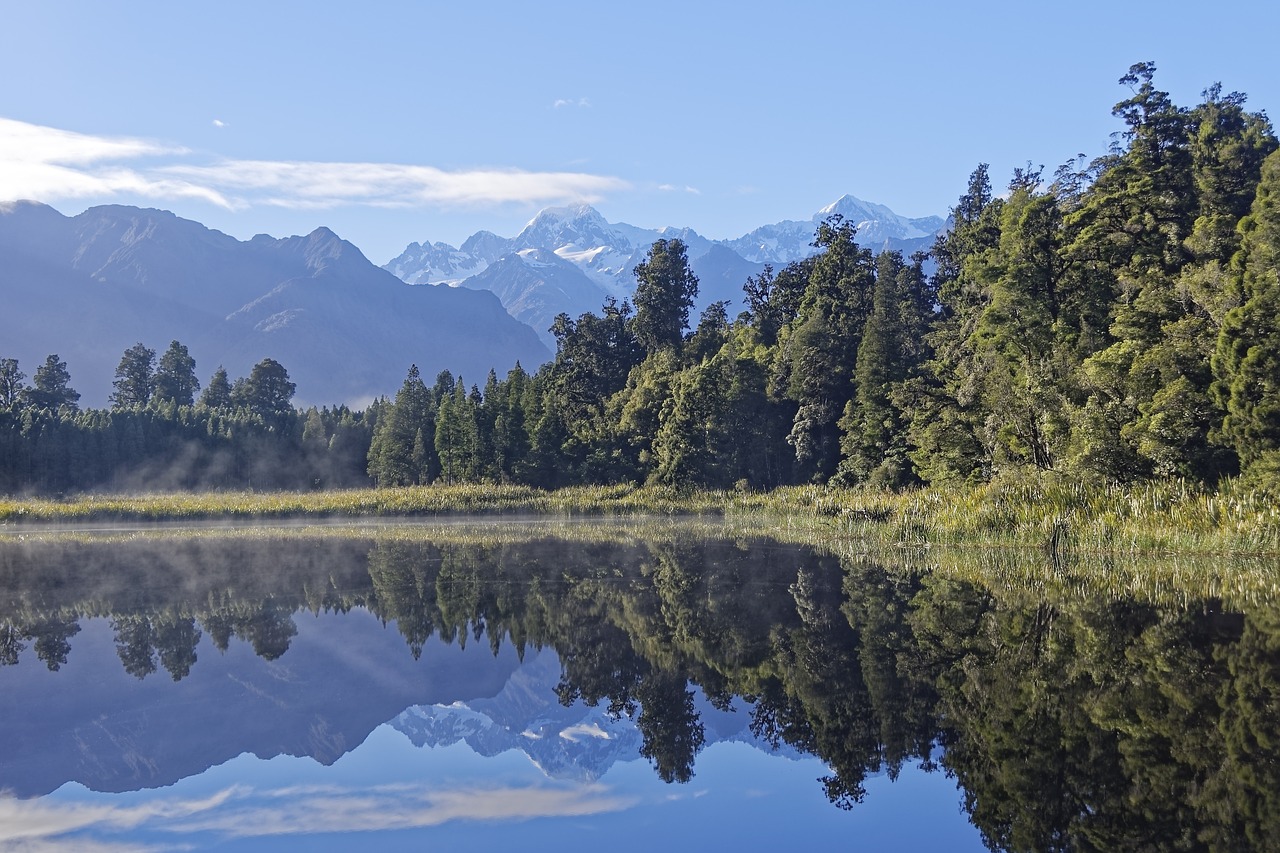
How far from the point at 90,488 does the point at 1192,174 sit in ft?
338

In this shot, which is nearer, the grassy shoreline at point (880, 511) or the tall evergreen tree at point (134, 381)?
the grassy shoreline at point (880, 511)

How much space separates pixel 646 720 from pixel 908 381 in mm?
49601

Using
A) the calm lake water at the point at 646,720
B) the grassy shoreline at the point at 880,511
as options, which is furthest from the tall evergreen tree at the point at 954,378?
the calm lake water at the point at 646,720

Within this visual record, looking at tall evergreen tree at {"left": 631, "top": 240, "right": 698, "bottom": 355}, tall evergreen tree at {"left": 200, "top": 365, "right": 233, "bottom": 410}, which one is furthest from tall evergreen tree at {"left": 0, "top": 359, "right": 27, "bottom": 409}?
tall evergreen tree at {"left": 631, "top": 240, "right": 698, "bottom": 355}

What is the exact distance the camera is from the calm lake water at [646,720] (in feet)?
31.1

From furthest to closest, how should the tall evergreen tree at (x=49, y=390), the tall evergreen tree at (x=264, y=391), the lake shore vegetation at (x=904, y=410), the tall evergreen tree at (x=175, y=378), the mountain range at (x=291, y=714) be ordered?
the tall evergreen tree at (x=264, y=391) → the tall evergreen tree at (x=175, y=378) → the tall evergreen tree at (x=49, y=390) → the lake shore vegetation at (x=904, y=410) → the mountain range at (x=291, y=714)

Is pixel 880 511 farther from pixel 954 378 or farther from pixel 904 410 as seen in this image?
pixel 954 378

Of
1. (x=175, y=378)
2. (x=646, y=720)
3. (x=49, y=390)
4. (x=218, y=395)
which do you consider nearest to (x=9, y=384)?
(x=49, y=390)

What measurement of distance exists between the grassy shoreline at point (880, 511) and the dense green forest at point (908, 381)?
10.0 feet

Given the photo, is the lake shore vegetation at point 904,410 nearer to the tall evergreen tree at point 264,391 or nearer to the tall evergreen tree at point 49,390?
the tall evergreen tree at point 49,390

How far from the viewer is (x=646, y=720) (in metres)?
12.9

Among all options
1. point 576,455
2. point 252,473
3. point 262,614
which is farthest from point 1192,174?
point 252,473

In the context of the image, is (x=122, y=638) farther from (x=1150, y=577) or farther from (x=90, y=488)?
(x=90, y=488)

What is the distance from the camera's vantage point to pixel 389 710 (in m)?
14.0
